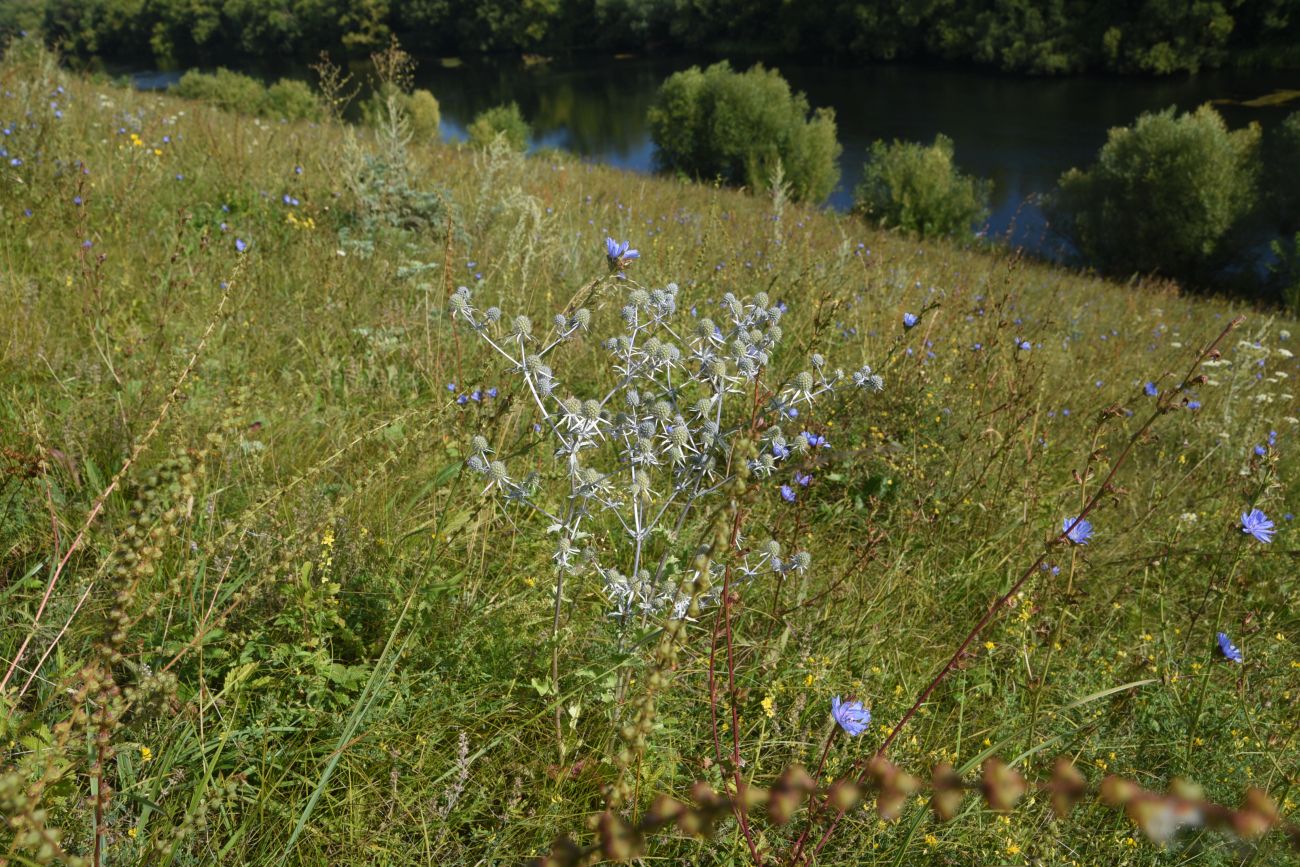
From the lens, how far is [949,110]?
3216 centimetres

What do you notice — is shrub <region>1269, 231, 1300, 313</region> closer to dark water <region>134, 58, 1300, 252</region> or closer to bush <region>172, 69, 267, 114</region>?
dark water <region>134, 58, 1300, 252</region>

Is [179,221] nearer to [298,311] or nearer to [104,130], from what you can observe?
[298,311]

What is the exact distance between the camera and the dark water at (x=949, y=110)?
80.6 feet

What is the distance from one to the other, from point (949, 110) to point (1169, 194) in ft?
50.0

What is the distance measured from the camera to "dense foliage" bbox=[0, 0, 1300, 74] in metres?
36.2

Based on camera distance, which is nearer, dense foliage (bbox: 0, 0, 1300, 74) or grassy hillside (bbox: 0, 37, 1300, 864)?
grassy hillside (bbox: 0, 37, 1300, 864)

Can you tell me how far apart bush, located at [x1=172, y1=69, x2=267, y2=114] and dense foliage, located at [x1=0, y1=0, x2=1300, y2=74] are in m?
29.2

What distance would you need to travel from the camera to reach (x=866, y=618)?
2004 millimetres

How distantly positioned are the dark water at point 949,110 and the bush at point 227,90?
217 inches

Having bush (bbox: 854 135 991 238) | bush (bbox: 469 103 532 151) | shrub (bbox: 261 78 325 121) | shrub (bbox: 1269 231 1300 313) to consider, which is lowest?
shrub (bbox: 1269 231 1300 313)

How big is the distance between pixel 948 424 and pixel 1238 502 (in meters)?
1.17

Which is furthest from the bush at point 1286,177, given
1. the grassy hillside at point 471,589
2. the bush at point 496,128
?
the grassy hillside at point 471,589

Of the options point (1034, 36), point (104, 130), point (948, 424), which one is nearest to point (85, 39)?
point (1034, 36)

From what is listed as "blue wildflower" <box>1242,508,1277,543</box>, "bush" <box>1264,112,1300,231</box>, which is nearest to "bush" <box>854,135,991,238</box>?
"bush" <box>1264,112,1300,231</box>
